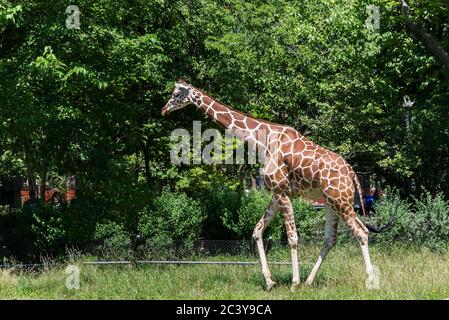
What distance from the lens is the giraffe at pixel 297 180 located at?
10609mm

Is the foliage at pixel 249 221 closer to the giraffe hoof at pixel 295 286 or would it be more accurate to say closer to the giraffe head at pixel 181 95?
the giraffe head at pixel 181 95

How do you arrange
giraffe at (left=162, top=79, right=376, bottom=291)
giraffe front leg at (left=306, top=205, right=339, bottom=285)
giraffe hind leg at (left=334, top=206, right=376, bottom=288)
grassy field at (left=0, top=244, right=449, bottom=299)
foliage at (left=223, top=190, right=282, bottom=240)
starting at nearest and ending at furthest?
grassy field at (left=0, top=244, right=449, bottom=299) < giraffe hind leg at (left=334, top=206, right=376, bottom=288) < giraffe at (left=162, top=79, right=376, bottom=291) < giraffe front leg at (left=306, top=205, right=339, bottom=285) < foliage at (left=223, top=190, right=282, bottom=240)

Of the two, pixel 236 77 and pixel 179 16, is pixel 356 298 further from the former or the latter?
pixel 179 16

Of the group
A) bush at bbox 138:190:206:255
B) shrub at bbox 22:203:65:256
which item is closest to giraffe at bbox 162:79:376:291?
bush at bbox 138:190:206:255

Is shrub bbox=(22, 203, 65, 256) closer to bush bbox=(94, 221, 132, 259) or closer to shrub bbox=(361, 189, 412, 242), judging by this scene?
bush bbox=(94, 221, 132, 259)

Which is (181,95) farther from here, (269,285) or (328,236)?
(269,285)

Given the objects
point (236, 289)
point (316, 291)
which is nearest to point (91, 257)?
point (236, 289)

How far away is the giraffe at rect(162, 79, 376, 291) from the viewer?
418 inches

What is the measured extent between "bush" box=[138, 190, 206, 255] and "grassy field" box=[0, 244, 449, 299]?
7.47 feet

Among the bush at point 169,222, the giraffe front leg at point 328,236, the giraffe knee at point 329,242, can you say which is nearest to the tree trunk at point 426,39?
the bush at point 169,222

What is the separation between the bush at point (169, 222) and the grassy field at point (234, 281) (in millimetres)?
2276

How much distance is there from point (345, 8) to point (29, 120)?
10.4m

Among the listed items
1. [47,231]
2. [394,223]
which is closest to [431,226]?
[394,223]

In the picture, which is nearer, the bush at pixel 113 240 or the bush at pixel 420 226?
the bush at pixel 113 240
